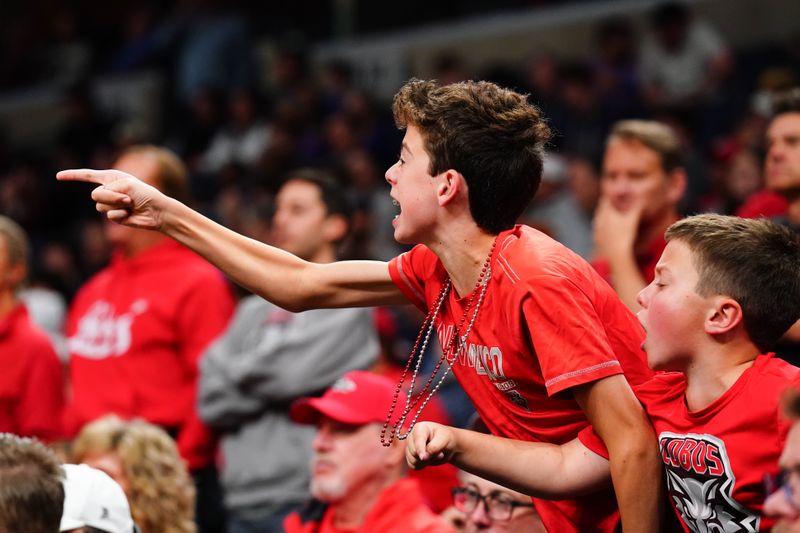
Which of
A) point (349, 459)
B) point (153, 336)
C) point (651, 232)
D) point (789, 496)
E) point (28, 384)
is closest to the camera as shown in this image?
point (789, 496)

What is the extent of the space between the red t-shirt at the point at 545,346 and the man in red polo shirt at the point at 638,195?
1.41 meters

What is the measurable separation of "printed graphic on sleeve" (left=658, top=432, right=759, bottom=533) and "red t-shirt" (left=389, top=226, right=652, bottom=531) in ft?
0.67

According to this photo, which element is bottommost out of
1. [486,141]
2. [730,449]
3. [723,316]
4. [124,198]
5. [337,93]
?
[337,93]

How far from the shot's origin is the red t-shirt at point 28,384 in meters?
5.18

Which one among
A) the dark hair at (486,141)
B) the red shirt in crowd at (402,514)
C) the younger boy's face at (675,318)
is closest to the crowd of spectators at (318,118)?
the red shirt in crowd at (402,514)

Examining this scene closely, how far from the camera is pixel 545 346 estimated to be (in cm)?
254

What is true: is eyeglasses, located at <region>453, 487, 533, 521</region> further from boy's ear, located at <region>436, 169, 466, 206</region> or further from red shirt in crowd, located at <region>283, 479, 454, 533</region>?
boy's ear, located at <region>436, 169, 466, 206</region>

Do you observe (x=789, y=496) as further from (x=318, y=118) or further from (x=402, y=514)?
(x=318, y=118)

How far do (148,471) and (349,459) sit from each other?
2.13ft

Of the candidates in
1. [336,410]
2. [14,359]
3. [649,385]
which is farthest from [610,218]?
[14,359]

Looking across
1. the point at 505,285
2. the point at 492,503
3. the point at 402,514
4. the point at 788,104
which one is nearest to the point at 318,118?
the point at 788,104

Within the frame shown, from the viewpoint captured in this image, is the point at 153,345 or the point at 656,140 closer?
the point at 656,140

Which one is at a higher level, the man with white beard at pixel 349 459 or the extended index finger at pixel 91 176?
the extended index finger at pixel 91 176

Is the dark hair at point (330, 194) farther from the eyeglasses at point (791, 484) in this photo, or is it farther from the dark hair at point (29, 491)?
the eyeglasses at point (791, 484)
